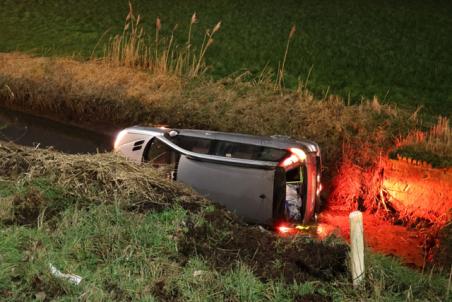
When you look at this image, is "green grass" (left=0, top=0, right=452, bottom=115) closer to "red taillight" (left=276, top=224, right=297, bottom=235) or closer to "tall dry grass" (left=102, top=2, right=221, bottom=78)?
"tall dry grass" (left=102, top=2, right=221, bottom=78)

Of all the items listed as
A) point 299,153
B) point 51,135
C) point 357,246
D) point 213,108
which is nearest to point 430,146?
point 299,153

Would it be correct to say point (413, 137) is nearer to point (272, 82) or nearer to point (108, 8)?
point (272, 82)

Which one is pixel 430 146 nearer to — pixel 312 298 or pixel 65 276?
pixel 312 298

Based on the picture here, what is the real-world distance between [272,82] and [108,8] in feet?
42.3

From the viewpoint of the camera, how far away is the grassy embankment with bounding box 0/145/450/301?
4.68m

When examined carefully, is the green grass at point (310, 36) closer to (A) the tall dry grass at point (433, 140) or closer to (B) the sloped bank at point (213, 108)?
(B) the sloped bank at point (213, 108)

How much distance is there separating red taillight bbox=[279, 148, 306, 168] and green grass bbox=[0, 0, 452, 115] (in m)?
7.90

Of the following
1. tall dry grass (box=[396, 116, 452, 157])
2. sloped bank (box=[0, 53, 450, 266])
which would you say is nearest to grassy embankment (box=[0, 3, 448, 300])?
tall dry grass (box=[396, 116, 452, 157])

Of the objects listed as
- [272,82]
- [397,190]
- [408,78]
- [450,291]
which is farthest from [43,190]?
[408,78]

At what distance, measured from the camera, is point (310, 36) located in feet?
74.2

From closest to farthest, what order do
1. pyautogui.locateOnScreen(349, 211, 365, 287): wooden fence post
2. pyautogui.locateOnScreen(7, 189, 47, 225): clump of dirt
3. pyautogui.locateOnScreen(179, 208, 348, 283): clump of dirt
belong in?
pyautogui.locateOnScreen(349, 211, 365, 287): wooden fence post
pyautogui.locateOnScreen(179, 208, 348, 283): clump of dirt
pyautogui.locateOnScreen(7, 189, 47, 225): clump of dirt

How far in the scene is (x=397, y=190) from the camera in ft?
38.4

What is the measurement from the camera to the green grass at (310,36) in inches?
713

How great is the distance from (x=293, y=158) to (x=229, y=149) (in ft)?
2.94
